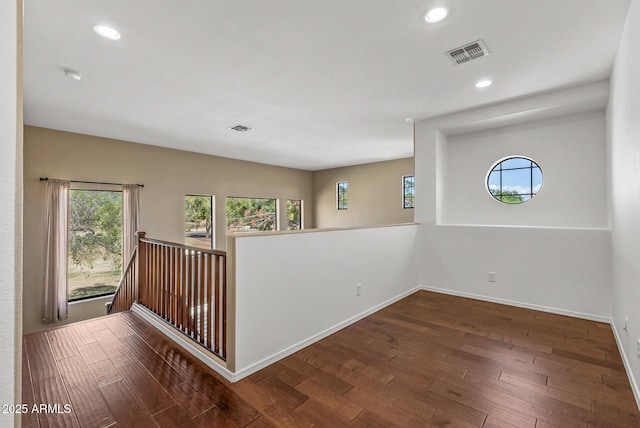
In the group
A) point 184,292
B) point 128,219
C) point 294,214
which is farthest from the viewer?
point 294,214

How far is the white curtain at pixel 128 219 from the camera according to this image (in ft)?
17.4

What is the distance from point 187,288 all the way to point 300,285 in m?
1.18

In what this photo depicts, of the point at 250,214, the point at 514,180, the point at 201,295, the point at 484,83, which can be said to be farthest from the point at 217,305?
the point at 250,214

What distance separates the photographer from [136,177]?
5.49 meters

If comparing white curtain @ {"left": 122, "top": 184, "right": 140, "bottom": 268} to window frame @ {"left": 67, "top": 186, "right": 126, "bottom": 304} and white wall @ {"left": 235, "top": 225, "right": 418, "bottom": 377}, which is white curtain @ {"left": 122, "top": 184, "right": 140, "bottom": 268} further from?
white wall @ {"left": 235, "top": 225, "right": 418, "bottom": 377}

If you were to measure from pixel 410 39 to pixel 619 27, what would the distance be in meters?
1.59

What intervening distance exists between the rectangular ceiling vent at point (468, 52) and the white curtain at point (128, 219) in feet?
17.9

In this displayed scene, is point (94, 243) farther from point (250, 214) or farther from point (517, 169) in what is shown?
point (517, 169)

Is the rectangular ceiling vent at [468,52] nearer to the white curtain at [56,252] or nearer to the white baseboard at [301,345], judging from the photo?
the white baseboard at [301,345]

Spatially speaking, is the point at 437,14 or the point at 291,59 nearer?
the point at 437,14

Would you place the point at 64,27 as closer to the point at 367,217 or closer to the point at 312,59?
the point at 312,59

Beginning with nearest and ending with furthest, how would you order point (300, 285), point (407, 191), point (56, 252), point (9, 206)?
point (9, 206)
point (300, 285)
point (56, 252)
point (407, 191)

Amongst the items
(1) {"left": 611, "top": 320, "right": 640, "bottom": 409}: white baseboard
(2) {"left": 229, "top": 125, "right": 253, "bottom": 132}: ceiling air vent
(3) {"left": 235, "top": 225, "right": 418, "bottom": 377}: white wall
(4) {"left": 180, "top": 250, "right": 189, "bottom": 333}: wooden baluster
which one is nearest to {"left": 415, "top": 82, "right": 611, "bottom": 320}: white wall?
(1) {"left": 611, "top": 320, "right": 640, "bottom": 409}: white baseboard

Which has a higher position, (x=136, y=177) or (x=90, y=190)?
(x=136, y=177)
